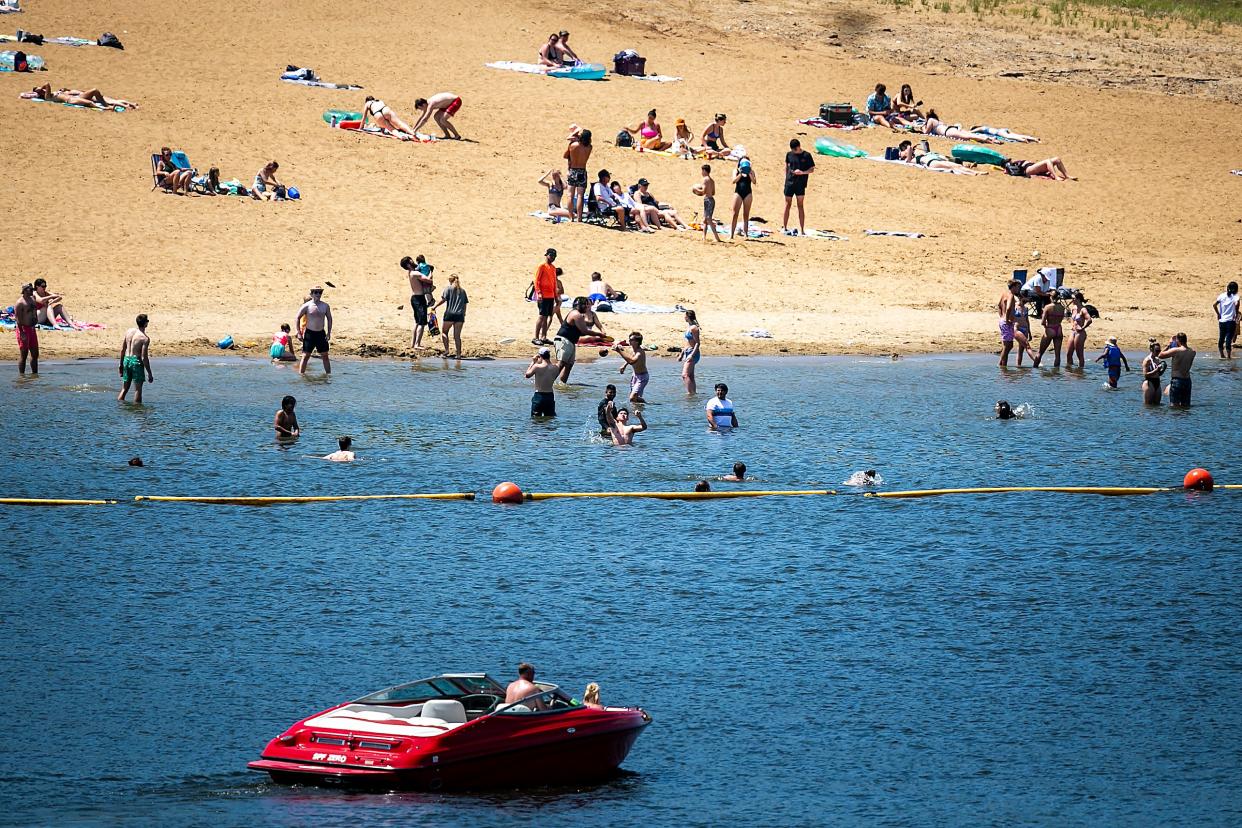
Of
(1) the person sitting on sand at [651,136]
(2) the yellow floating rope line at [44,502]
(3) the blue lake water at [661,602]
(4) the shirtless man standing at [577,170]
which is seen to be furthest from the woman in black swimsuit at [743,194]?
(2) the yellow floating rope line at [44,502]

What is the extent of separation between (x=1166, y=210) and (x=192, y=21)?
121 feet

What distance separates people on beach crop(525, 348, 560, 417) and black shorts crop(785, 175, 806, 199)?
16.5 metres

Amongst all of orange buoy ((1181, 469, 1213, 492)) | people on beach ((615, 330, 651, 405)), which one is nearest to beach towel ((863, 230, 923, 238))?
people on beach ((615, 330, 651, 405))

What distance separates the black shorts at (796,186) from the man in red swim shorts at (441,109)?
11.9 meters

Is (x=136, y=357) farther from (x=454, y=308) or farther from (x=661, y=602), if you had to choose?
(x=661, y=602)

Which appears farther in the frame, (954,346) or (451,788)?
(954,346)

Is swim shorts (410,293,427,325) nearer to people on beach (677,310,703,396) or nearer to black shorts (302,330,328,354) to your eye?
black shorts (302,330,328,354)

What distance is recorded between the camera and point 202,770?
1705 centimetres

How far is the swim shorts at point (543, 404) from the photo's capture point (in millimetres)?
32281

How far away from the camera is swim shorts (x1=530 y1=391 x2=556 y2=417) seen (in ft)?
106

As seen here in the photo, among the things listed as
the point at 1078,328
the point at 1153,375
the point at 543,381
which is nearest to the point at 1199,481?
the point at 1153,375

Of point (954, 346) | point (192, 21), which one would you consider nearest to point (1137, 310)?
point (954, 346)

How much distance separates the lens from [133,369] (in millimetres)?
31969

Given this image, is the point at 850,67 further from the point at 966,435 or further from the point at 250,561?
the point at 250,561
